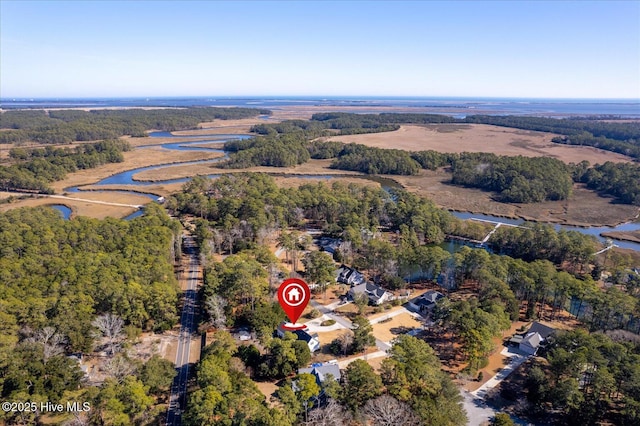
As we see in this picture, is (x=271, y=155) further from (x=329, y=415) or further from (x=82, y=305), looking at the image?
(x=329, y=415)

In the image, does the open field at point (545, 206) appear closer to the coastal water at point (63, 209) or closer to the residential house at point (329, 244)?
the residential house at point (329, 244)

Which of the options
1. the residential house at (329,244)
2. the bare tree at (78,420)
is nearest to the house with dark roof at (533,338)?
the residential house at (329,244)

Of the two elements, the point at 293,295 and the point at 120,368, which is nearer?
the point at 120,368

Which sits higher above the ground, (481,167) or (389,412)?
(481,167)

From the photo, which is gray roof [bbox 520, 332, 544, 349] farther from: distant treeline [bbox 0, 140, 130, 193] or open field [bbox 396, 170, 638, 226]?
distant treeline [bbox 0, 140, 130, 193]

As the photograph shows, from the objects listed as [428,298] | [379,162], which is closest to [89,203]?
[428,298]

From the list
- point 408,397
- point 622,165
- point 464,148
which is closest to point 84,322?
point 408,397

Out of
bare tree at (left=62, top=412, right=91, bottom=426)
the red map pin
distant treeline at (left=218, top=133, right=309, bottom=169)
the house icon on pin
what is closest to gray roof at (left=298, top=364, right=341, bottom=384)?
the red map pin
